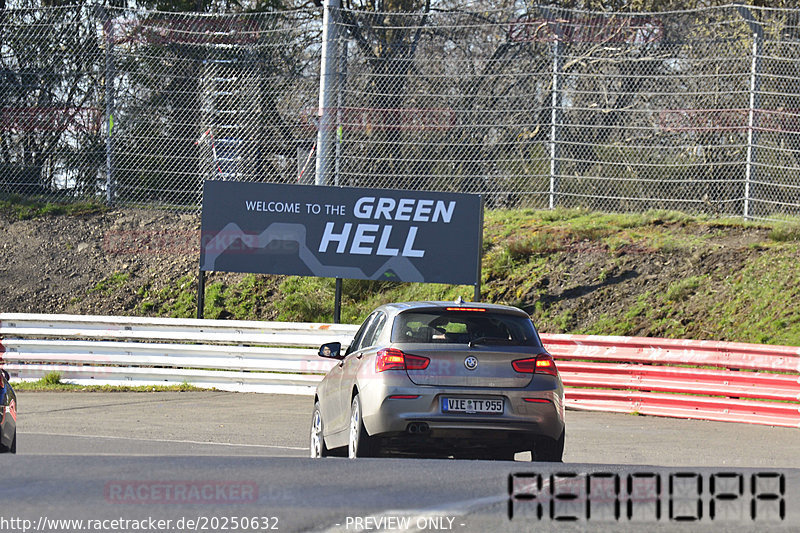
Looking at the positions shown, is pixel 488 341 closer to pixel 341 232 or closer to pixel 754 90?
pixel 341 232

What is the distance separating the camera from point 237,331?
1802 centimetres

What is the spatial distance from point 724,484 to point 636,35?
14163 mm

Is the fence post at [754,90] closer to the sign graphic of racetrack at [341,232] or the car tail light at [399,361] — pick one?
the sign graphic of racetrack at [341,232]

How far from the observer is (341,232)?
18.9 meters

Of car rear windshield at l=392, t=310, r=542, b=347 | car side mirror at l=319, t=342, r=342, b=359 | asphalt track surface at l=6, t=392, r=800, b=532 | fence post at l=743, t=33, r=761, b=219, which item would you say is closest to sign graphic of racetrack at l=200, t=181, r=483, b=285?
fence post at l=743, t=33, r=761, b=219

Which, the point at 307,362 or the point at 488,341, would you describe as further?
the point at 307,362

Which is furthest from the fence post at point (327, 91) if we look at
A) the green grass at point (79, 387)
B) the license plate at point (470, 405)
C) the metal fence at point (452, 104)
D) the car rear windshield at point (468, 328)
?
the license plate at point (470, 405)

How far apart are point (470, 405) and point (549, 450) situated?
80 centimetres

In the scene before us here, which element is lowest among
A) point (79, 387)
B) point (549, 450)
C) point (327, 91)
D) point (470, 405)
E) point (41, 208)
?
point (79, 387)

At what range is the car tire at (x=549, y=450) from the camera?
8.96 meters

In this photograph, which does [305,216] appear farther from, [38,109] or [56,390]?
[38,109]

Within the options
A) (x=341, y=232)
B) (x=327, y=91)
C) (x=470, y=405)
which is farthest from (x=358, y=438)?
(x=327, y=91)

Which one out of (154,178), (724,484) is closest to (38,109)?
(154,178)

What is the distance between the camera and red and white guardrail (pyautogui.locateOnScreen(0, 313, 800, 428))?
14.7 metres
